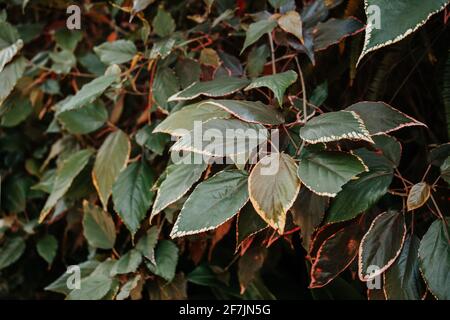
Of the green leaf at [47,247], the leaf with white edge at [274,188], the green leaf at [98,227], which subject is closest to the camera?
the leaf with white edge at [274,188]

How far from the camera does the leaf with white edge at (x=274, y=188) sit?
52 cm

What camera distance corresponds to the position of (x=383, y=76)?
0.80 m

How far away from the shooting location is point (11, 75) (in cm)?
91

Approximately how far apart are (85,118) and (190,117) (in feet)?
1.20

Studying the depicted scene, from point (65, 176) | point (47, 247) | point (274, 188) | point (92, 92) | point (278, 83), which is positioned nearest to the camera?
point (274, 188)

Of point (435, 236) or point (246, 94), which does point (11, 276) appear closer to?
point (246, 94)

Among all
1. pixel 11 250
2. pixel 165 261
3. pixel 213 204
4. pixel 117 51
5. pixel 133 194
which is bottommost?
pixel 11 250

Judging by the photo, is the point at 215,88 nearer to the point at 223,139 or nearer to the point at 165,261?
the point at 223,139

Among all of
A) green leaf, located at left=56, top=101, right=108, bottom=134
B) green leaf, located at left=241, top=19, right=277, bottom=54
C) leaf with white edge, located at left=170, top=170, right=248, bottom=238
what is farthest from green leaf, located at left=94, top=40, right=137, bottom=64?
leaf with white edge, located at left=170, top=170, right=248, bottom=238

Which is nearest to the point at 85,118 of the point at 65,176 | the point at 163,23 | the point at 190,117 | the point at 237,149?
the point at 65,176

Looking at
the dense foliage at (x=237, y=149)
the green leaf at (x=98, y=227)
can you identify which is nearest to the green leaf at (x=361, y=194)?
the dense foliage at (x=237, y=149)

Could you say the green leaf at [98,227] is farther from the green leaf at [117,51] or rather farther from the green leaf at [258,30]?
the green leaf at [258,30]

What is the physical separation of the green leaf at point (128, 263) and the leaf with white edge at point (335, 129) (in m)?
0.40
